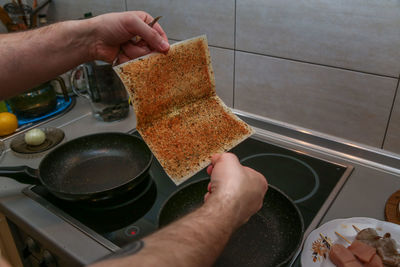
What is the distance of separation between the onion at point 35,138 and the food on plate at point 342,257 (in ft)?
3.18

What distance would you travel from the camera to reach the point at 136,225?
33.4 inches

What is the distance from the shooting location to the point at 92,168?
1.02 meters

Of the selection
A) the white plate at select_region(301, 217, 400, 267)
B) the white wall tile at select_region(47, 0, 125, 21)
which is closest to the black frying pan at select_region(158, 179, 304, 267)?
the white plate at select_region(301, 217, 400, 267)

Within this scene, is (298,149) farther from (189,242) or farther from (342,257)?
(189,242)

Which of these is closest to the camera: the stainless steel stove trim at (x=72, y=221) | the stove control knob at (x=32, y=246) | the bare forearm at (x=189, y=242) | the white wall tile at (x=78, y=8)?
the bare forearm at (x=189, y=242)

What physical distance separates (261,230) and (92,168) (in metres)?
0.54

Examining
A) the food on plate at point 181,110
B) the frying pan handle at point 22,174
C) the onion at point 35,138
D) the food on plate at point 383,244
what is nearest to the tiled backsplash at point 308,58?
the food on plate at point 181,110

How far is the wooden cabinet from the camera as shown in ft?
3.24

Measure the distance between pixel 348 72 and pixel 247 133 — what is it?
367 mm

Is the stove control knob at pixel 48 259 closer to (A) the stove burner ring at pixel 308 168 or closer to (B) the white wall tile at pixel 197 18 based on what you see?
(A) the stove burner ring at pixel 308 168

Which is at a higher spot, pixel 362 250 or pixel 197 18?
pixel 197 18

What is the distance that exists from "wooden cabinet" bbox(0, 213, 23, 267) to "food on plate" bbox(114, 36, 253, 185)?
518mm

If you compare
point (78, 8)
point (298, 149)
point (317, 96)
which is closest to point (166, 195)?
point (298, 149)

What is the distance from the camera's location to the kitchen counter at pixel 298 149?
80cm
